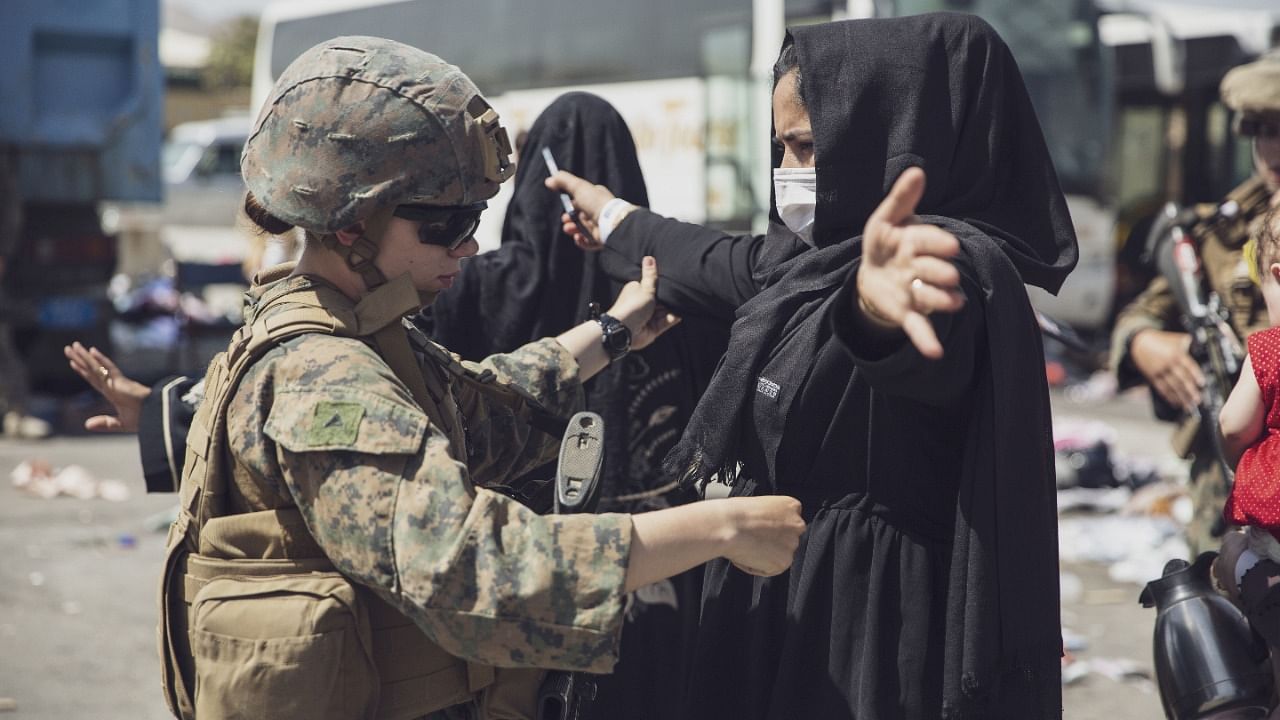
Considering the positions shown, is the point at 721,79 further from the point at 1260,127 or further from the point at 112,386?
the point at 112,386

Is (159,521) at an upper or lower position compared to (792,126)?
lower

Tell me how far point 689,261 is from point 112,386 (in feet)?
3.63

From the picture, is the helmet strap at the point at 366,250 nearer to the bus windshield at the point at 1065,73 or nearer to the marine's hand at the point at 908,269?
the marine's hand at the point at 908,269

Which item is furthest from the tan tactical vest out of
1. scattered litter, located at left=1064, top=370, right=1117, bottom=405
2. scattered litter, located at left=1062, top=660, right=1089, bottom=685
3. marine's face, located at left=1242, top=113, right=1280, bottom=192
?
scattered litter, located at left=1064, top=370, right=1117, bottom=405

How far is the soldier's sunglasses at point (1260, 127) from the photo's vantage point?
12.8 ft

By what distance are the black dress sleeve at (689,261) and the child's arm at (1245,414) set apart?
3.25 ft

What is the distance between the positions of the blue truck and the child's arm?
807 centimetres

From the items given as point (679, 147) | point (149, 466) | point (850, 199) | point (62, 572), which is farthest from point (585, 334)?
point (679, 147)

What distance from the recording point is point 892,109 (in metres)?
2.19

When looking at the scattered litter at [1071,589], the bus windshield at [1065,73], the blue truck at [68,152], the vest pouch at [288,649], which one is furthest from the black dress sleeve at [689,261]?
the bus windshield at [1065,73]

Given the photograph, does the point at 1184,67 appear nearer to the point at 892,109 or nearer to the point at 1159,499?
the point at 1159,499

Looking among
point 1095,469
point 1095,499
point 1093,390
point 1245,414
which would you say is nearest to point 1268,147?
point 1245,414

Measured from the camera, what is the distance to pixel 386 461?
69.3 inches

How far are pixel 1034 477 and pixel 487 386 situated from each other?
87 centimetres
